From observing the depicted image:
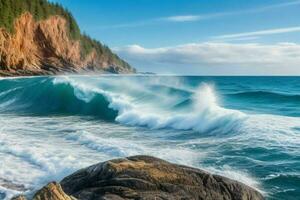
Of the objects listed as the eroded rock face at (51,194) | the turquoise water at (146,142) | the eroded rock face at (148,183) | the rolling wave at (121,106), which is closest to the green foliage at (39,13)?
the rolling wave at (121,106)

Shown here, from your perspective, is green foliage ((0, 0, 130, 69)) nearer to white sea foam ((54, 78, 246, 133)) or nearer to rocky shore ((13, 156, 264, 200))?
white sea foam ((54, 78, 246, 133))

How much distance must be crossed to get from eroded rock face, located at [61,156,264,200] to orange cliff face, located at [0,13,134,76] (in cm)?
4875

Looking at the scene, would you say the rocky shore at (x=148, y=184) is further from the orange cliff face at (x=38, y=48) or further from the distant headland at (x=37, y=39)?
the orange cliff face at (x=38, y=48)

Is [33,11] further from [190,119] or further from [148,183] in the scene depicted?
[148,183]

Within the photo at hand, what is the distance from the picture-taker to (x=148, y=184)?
6328 mm

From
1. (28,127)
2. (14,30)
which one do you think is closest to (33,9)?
(14,30)

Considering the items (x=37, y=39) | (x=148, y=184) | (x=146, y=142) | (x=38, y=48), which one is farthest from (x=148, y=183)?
(x=37, y=39)

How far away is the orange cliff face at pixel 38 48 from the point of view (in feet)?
185

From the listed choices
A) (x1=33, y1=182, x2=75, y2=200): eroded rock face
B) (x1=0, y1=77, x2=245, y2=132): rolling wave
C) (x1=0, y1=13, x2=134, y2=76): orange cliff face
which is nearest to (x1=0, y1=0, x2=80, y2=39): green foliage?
(x1=0, y1=13, x2=134, y2=76): orange cliff face

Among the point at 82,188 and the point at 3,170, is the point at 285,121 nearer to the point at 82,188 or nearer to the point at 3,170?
the point at 3,170

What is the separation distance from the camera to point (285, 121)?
1730cm

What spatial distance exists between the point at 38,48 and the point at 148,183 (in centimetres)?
6737

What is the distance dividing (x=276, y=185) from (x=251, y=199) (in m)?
2.16

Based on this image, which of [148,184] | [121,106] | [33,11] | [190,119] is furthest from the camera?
[33,11]
